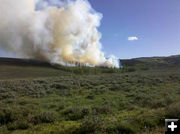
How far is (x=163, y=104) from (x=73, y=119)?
474 cm

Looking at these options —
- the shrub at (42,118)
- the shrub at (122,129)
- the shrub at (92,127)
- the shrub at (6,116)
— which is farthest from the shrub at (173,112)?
the shrub at (6,116)

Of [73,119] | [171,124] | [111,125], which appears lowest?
[73,119]

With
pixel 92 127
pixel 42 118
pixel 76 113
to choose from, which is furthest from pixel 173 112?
pixel 42 118

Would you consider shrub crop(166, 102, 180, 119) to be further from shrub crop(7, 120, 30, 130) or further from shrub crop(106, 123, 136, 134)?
shrub crop(7, 120, 30, 130)

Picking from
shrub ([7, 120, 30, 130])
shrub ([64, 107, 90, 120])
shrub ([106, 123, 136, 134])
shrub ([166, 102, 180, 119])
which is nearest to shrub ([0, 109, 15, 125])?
shrub ([7, 120, 30, 130])

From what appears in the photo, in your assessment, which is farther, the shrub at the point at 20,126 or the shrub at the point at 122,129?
the shrub at the point at 20,126

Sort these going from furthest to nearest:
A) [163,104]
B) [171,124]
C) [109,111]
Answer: [163,104], [109,111], [171,124]

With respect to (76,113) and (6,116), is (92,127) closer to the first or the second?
(76,113)

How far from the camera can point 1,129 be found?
16.0 feet

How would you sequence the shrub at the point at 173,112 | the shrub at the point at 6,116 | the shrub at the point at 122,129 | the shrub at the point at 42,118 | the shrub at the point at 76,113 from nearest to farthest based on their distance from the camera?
the shrub at the point at 122,129 < the shrub at the point at 173,112 < the shrub at the point at 42,118 < the shrub at the point at 6,116 < the shrub at the point at 76,113

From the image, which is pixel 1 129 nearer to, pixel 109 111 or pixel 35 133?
pixel 35 133

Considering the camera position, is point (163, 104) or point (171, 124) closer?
point (171, 124)

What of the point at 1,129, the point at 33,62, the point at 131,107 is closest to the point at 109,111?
the point at 131,107

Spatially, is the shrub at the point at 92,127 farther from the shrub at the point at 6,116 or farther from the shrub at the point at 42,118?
the shrub at the point at 6,116
